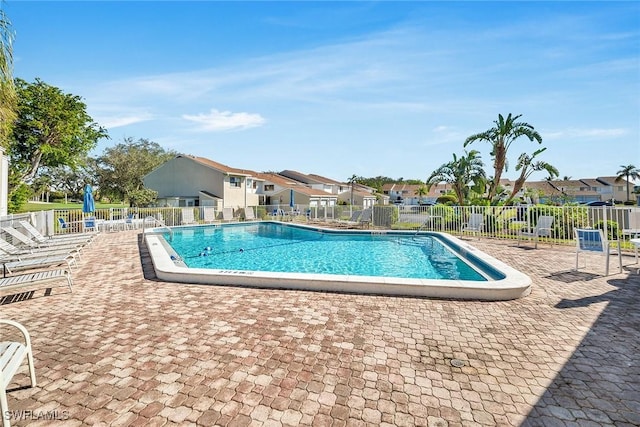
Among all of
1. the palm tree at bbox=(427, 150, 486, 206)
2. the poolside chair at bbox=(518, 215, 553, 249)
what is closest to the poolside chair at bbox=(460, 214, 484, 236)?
the poolside chair at bbox=(518, 215, 553, 249)

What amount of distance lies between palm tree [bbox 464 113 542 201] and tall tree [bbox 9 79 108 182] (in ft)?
104

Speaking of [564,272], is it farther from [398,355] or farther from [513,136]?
[513,136]

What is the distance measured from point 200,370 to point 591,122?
18.6 meters

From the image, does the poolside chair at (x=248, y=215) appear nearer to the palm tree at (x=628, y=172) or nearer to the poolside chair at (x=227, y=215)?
the poolside chair at (x=227, y=215)

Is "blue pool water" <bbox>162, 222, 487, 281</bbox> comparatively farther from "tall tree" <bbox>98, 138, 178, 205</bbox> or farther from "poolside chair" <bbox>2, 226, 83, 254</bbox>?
"tall tree" <bbox>98, 138, 178, 205</bbox>

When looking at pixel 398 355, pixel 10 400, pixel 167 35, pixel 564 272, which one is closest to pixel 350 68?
pixel 167 35

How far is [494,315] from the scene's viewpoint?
4.55 meters

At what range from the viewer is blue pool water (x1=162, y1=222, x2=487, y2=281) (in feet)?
30.1

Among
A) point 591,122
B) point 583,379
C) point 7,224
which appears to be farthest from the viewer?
point 591,122

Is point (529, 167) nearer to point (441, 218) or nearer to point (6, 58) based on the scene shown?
point (441, 218)

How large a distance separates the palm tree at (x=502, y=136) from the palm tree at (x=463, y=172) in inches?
68.3

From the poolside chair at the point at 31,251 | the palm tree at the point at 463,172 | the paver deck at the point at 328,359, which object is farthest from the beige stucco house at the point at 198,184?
the paver deck at the point at 328,359

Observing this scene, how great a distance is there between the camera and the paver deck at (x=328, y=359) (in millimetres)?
2461

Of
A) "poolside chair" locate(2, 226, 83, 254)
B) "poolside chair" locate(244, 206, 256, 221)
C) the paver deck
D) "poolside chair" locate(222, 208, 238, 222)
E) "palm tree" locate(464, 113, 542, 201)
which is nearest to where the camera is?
the paver deck
